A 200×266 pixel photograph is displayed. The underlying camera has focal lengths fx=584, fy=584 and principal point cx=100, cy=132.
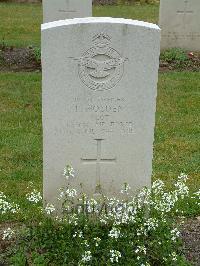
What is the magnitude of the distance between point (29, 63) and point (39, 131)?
3279mm

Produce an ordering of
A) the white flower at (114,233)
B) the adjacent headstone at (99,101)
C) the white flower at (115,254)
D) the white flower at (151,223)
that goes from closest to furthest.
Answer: the white flower at (115,254)
the white flower at (114,233)
the white flower at (151,223)
the adjacent headstone at (99,101)

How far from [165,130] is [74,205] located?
3.09 m

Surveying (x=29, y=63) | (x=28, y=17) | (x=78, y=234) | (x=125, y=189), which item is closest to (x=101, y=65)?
(x=125, y=189)

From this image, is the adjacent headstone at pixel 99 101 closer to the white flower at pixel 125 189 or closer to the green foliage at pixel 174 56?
the white flower at pixel 125 189

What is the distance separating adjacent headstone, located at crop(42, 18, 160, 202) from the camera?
4.30 metres

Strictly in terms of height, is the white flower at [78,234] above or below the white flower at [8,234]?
above

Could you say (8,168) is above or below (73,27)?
below

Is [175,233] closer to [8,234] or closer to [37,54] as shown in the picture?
[8,234]

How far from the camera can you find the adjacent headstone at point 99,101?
4297mm

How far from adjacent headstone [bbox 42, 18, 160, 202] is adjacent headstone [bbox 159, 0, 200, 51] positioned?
6.96 m

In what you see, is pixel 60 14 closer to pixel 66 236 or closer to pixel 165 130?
pixel 165 130

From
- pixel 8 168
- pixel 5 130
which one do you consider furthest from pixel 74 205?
pixel 5 130

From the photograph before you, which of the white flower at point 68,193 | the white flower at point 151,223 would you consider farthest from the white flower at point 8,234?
the white flower at point 151,223

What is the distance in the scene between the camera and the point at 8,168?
20.6ft
